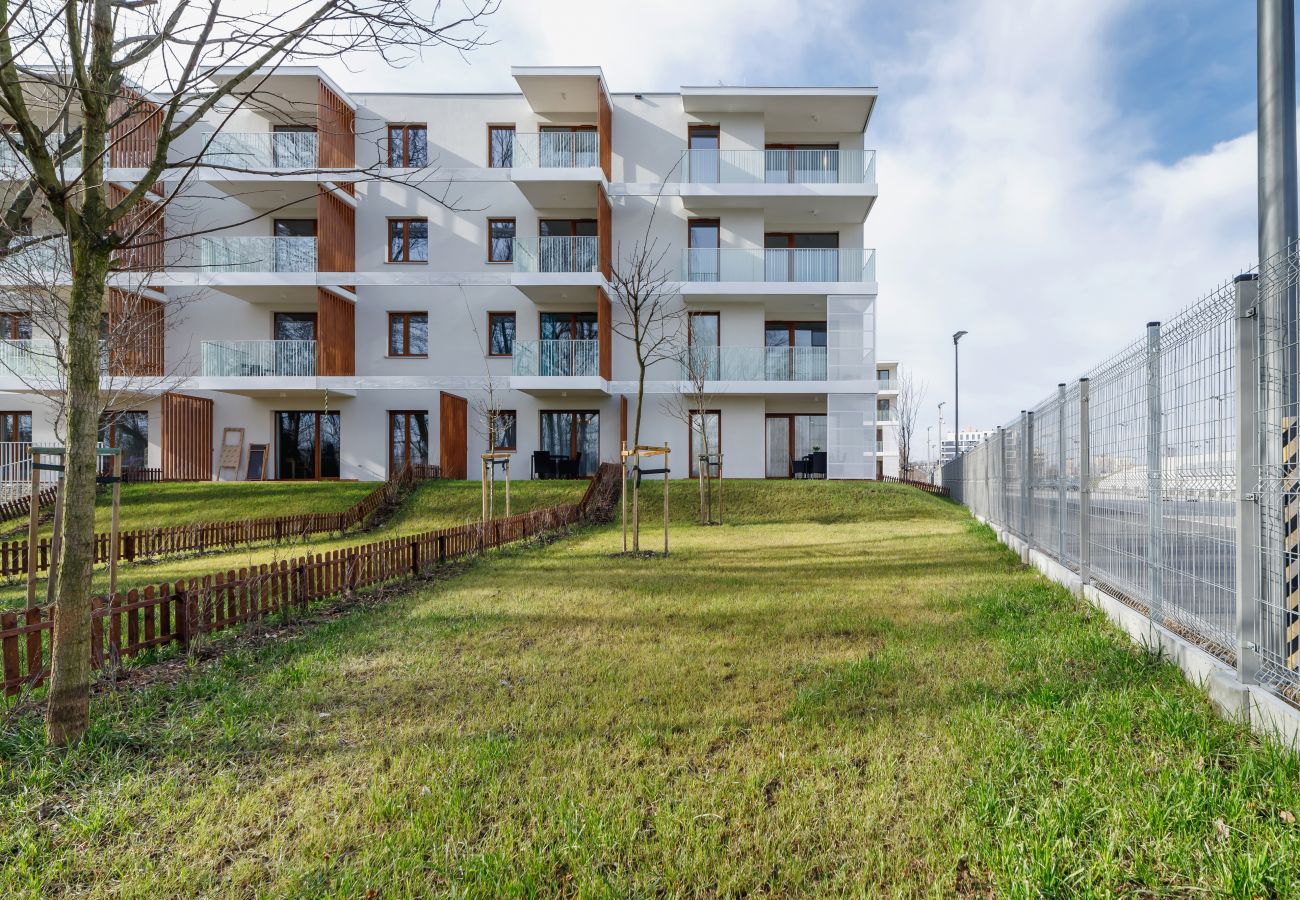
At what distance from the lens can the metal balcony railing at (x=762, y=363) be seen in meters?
22.6

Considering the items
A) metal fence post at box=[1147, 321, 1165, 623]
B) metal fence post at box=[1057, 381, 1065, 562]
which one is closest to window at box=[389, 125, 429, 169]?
metal fence post at box=[1057, 381, 1065, 562]

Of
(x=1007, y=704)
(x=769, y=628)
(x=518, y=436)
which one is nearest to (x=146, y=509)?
(x=518, y=436)

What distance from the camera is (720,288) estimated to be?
22.8 meters

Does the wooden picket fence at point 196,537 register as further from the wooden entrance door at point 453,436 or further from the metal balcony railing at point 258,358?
the metal balcony railing at point 258,358

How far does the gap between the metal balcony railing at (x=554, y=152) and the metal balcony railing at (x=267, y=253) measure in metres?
7.37

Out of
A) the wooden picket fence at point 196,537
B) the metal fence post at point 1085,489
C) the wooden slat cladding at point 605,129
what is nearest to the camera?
the metal fence post at point 1085,489

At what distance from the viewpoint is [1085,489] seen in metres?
6.38

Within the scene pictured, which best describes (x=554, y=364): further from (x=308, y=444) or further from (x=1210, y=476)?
(x=1210, y=476)

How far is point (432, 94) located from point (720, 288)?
40.1 feet

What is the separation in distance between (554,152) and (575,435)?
9372mm

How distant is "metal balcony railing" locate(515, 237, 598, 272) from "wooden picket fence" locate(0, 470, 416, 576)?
9576 mm

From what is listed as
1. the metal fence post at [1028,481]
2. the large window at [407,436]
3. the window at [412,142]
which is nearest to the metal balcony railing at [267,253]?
the window at [412,142]

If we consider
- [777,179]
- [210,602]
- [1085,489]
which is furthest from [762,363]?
[210,602]

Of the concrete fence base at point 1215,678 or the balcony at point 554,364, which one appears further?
the balcony at point 554,364
